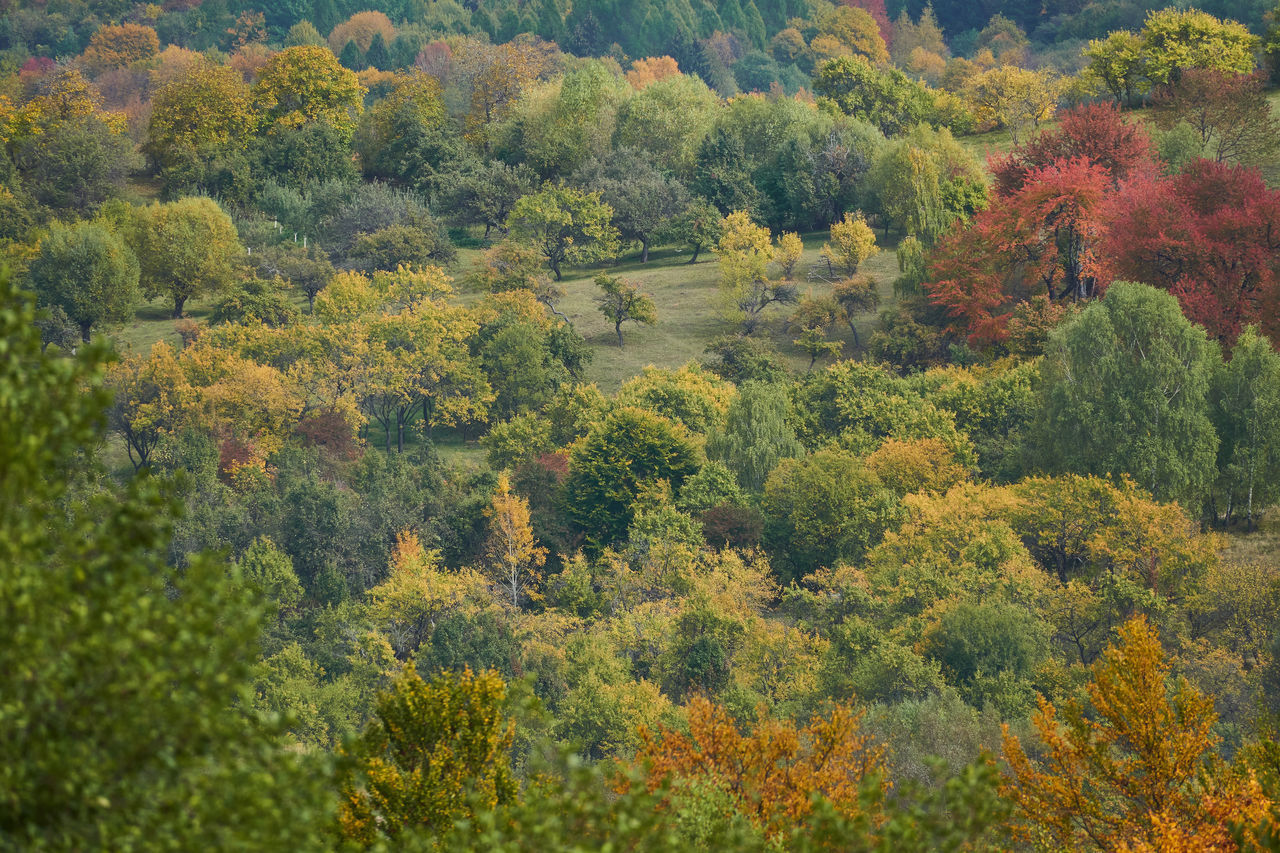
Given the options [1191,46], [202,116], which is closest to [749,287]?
[1191,46]

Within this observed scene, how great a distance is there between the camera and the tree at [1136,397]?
5372cm

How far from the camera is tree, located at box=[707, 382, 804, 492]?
61844mm

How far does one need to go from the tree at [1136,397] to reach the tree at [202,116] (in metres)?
76.5

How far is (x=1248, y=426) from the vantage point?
54219 mm

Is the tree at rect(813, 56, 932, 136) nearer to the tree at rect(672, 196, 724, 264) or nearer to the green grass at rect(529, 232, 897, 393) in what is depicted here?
the green grass at rect(529, 232, 897, 393)

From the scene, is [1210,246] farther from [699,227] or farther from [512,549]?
[699,227]

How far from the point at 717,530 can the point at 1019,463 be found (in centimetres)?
1312

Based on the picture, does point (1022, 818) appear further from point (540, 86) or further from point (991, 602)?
point (540, 86)

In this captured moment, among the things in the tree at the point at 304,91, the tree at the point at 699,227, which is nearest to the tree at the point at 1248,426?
the tree at the point at 699,227

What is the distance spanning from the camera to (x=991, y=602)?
4734 cm

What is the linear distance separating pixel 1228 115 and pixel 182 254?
6525cm

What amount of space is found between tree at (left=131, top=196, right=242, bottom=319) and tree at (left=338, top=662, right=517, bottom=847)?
252 ft

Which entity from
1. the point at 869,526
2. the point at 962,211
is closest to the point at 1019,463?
the point at 869,526

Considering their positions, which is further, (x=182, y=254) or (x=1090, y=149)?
(x=182, y=254)
